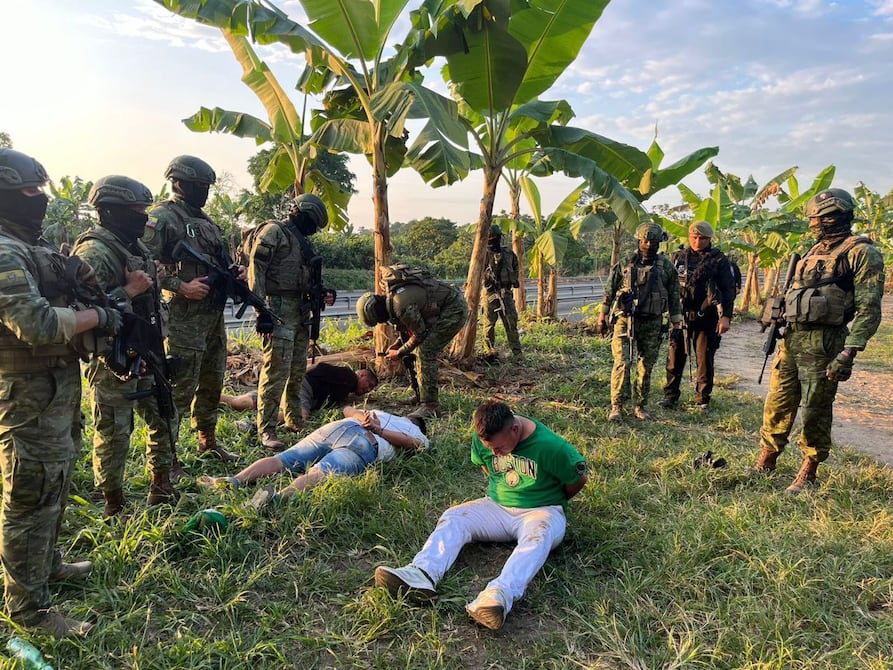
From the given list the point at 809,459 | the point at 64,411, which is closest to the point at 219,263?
the point at 64,411

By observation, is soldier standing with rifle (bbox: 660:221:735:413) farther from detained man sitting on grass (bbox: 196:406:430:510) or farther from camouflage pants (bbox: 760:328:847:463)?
detained man sitting on grass (bbox: 196:406:430:510)

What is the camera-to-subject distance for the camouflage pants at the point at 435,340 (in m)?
5.30

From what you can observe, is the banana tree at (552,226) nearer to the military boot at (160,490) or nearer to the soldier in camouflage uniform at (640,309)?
the soldier in camouflage uniform at (640,309)

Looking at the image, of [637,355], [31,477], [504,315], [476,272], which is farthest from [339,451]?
[504,315]

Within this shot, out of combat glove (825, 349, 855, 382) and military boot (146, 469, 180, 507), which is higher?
combat glove (825, 349, 855, 382)

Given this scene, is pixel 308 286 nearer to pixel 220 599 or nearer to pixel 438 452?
pixel 438 452

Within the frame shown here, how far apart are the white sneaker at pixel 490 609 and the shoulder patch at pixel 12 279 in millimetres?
2163

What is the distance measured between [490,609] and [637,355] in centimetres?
403

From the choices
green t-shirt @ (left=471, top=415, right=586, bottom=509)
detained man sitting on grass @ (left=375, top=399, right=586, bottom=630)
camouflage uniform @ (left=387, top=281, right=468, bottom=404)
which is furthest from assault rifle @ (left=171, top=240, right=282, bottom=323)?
green t-shirt @ (left=471, top=415, right=586, bottom=509)

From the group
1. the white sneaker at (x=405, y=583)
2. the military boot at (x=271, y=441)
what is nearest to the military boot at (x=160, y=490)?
Result: the military boot at (x=271, y=441)

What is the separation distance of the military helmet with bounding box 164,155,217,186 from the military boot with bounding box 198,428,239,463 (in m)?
1.86

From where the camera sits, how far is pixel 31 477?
2053 mm

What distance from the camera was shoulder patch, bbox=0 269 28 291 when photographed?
6.08 ft

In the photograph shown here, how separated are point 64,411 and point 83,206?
25.1 meters
